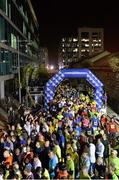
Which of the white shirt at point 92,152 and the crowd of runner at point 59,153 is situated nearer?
the crowd of runner at point 59,153

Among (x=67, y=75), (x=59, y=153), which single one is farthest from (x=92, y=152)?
(x=67, y=75)

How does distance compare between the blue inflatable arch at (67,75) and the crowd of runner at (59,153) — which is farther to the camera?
the blue inflatable arch at (67,75)

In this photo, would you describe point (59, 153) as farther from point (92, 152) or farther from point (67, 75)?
point (67, 75)

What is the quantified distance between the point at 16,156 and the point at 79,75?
20.4 m

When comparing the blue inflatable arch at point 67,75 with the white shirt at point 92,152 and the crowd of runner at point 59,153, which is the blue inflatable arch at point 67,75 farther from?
the white shirt at point 92,152

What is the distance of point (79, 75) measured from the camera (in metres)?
34.6

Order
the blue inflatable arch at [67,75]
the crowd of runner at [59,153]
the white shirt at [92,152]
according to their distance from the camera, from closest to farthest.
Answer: the crowd of runner at [59,153] < the white shirt at [92,152] < the blue inflatable arch at [67,75]

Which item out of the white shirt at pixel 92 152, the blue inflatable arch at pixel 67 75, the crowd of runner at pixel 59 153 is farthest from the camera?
the blue inflatable arch at pixel 67 75

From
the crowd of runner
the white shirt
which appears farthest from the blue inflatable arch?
the white shirt

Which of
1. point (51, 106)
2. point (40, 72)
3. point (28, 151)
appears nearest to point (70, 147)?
point (28, 151)

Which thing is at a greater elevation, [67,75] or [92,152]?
[67,75]

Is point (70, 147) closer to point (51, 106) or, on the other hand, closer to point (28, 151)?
point (28, 151)

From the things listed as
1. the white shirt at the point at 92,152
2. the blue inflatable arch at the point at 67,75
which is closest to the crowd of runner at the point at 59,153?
the white shirt at the point at 92,152

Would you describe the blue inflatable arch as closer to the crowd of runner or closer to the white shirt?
the crowd of runner
